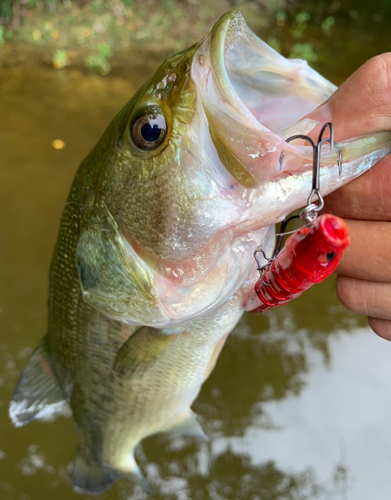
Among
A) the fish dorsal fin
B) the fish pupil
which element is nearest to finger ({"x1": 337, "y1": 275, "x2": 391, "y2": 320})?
the fish pupil

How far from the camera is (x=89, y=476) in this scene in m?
1.70

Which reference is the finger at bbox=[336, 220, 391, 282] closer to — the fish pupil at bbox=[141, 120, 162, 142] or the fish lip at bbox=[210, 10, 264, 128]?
the fish lip at bbox=[210, 10, 264, 128]

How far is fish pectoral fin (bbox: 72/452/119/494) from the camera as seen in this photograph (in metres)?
1.69

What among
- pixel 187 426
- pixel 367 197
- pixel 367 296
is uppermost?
pixel 367 197

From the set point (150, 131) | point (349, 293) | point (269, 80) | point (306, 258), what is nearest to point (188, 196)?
point (150, 131)

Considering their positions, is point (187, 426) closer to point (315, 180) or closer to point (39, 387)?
point (39, 387)

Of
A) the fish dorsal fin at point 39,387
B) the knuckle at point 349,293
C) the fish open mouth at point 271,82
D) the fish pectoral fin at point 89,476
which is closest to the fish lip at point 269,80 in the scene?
the fish open mouth at point 271,82

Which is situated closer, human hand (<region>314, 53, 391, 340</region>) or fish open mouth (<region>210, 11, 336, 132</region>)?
human hand (<region>314, 53, 391, 340</region>)

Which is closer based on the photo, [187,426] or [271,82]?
[271,82]

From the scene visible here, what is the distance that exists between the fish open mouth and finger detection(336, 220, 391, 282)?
30cm

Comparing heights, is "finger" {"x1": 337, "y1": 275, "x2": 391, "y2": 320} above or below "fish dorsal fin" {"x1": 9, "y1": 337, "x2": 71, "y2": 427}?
below

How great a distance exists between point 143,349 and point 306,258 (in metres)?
0.73

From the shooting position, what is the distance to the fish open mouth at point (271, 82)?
2.54ft

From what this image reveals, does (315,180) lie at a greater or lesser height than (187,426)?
greater
